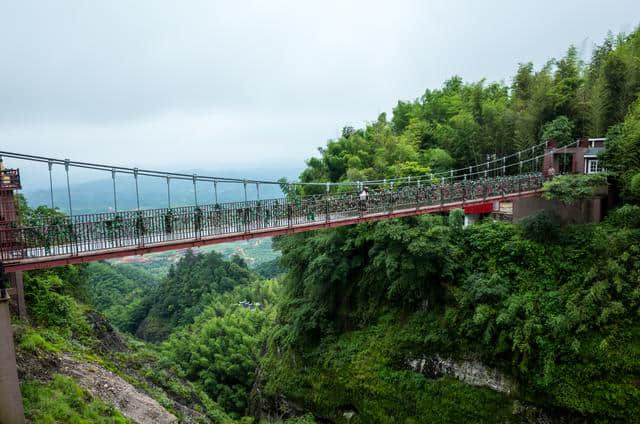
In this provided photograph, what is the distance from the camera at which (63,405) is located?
8.52m

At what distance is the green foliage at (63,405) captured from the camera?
26.9 ft

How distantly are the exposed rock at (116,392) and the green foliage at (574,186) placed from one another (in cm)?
1261

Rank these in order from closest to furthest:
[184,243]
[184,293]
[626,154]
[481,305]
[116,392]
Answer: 1. [184,243]
2. [116,392]
3. [481,305]
4. [626,154]
5. [184,293]

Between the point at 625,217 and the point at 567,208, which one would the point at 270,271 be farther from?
the point at 625,217

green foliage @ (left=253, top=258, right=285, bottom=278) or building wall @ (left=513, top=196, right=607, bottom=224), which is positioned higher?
building wall @ (left=513, top=196, right=607, bottom=224)

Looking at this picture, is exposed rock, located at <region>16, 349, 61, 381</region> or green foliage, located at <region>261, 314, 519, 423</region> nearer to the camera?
exposed rock, located at <region>16, 349, 61, 381</region>

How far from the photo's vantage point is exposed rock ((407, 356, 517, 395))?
37.7 feet

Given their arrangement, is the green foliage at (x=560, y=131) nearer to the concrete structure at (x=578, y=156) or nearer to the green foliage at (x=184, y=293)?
the concrete structure at (x=578, y=156)

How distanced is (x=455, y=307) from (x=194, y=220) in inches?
317

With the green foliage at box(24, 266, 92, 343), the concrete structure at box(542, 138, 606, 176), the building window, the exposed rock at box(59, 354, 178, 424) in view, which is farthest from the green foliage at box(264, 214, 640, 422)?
the green foliage at box(24, 266, 92, 343)

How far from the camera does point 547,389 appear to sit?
10.5m

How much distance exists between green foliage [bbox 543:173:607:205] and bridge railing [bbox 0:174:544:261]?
159cm

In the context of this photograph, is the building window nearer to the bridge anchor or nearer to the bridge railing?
the bridge railing

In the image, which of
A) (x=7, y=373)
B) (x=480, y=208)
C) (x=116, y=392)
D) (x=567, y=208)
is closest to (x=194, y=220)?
(x=7, y=373)
